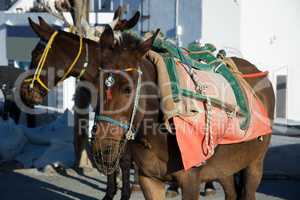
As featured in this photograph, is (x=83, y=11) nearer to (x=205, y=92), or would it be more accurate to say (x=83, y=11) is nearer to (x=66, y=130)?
(x=66, y=130)

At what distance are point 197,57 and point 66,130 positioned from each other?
546 cm

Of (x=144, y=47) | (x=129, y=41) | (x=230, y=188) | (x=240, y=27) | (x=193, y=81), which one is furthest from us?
(x=240, y=27)

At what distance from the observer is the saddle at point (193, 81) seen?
327cm

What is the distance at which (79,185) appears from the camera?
7.01 metres

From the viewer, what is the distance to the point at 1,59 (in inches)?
547

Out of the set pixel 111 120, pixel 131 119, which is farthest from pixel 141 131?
pixel 111 120

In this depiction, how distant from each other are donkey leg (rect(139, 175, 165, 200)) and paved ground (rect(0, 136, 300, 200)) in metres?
2.85

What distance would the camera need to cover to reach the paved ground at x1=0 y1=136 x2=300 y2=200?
21.1 feet

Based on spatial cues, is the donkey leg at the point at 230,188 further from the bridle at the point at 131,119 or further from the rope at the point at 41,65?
the rope at the point at 41,65

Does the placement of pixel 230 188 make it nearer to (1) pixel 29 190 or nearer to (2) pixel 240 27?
(1) pixel 29 190

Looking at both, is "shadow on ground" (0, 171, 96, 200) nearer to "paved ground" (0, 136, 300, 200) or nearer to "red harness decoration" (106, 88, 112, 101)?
"paved ground" (0, 136, 300, 200)

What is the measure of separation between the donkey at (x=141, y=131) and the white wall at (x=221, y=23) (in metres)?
7.37

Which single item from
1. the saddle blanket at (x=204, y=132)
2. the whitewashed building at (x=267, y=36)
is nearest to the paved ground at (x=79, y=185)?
the saddle blanket at (x=204, y=132)

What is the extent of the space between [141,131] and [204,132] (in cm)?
42
